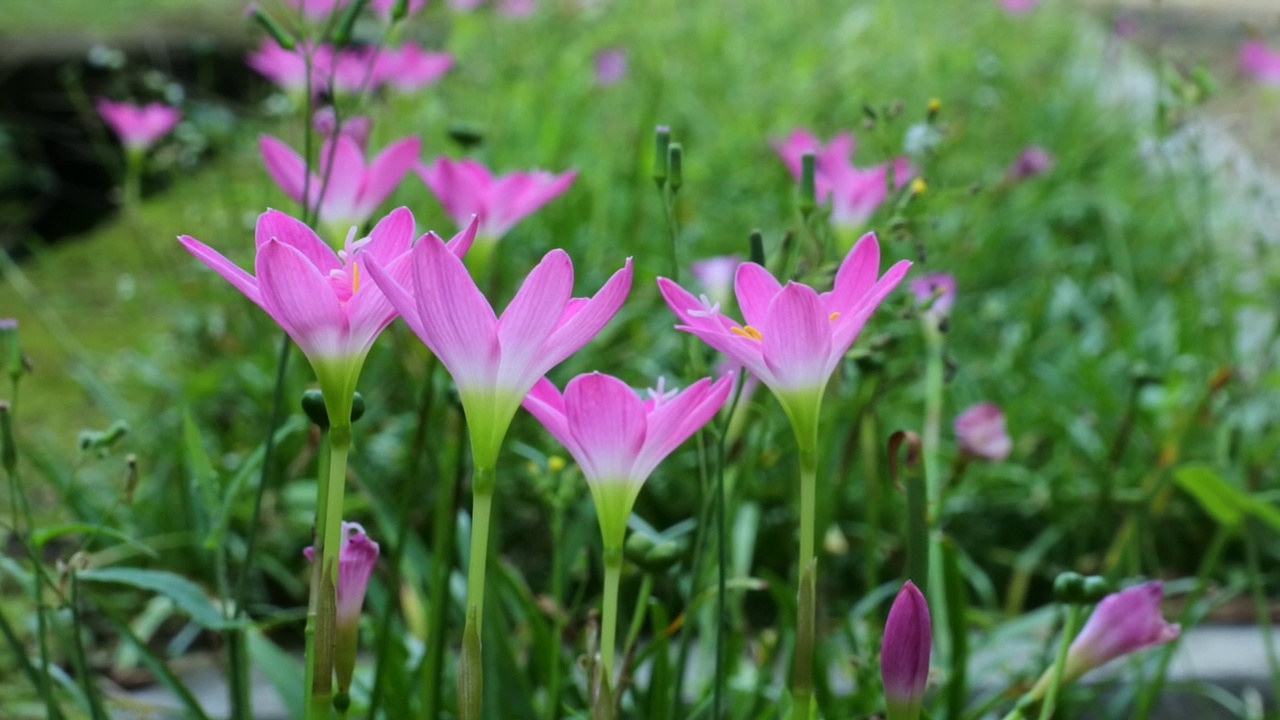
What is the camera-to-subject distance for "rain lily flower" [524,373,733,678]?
1.42 ft

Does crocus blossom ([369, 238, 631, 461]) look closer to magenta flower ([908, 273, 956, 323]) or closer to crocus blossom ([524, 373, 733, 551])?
crocus blossom ([524, 373, 733, 551])

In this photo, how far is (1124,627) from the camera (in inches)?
22.5

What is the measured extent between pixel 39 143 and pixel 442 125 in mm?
1147

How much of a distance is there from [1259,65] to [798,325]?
6.95 feet

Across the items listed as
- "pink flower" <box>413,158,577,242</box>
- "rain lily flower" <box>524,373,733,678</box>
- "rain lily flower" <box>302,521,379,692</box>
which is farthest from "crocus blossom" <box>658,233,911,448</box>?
"pink flower" <box>413,158,577,242</box>

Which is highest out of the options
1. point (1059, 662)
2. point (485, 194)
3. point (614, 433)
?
point (485, 194)

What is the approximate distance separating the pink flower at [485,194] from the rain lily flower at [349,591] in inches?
16.0

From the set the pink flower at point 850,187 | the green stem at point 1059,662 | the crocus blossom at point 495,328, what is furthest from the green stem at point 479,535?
the pink flower at point 850,187

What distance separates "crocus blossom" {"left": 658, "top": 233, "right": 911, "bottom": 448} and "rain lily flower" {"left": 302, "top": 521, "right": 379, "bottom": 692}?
165 mm

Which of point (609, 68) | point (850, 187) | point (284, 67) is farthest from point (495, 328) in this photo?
point (609, 68)

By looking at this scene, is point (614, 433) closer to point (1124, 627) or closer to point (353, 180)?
point (1124, 627)

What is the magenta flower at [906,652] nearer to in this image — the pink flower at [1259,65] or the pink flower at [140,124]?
the pink flower at [140,124]

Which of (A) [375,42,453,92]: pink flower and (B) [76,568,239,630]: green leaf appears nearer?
(B) [76,568,239,630]: green leaf

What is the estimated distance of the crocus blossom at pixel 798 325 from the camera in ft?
1.39
